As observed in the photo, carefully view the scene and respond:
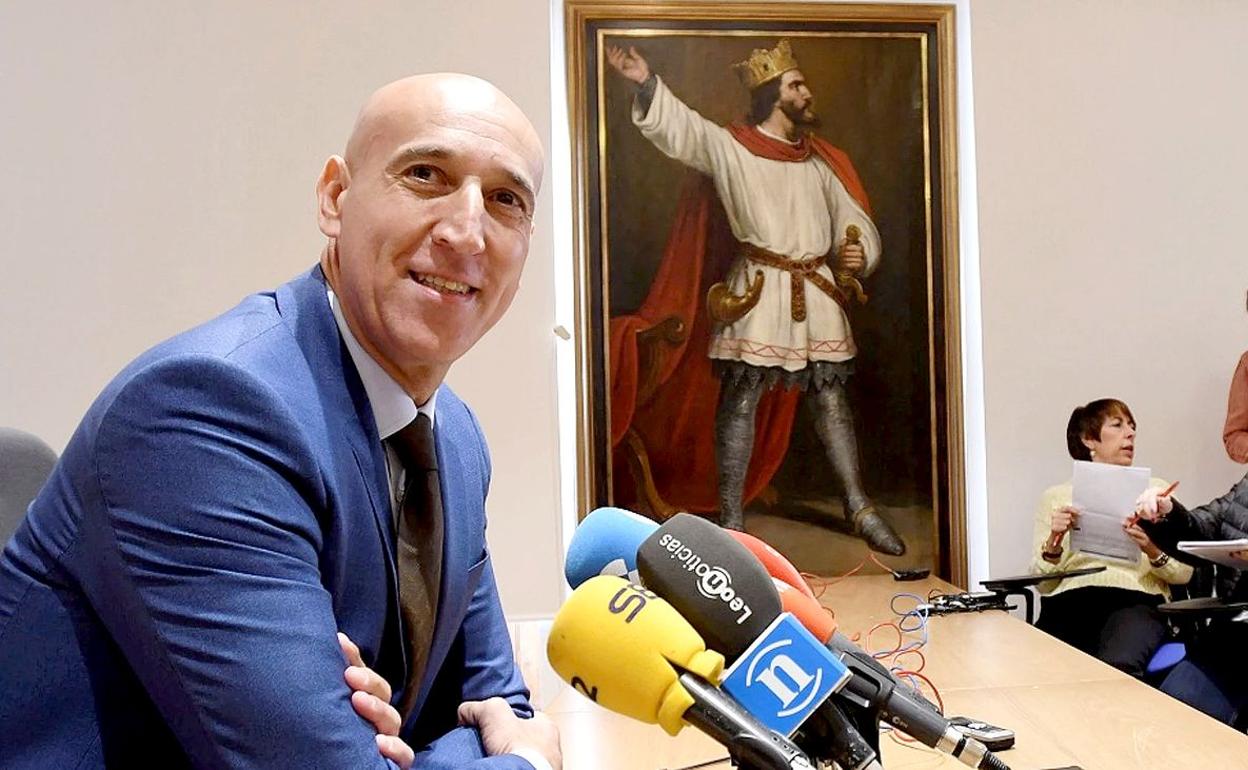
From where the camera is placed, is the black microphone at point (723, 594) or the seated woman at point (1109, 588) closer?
the black microphone at point (723, 594)

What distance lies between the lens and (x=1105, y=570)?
13.1 feet

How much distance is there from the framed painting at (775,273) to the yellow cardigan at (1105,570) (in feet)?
1.76

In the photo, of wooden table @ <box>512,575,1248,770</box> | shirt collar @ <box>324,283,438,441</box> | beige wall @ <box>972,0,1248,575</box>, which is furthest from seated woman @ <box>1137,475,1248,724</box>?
shirt collar @ <box>324,283,438,441</box>

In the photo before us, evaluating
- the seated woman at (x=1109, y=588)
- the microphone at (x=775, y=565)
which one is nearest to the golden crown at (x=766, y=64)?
the seated woman at (x=1109, y=588)

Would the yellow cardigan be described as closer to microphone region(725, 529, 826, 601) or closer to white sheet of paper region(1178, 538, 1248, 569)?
white sheet of paper region(1178, 538, 1248, 569)

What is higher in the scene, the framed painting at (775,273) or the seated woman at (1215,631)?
the framed painting at (775,273)

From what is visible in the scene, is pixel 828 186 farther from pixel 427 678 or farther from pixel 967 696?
pixel 427 678

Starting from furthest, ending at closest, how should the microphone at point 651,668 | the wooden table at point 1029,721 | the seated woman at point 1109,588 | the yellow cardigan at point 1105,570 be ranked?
the yellow cardigan at point 1105,570 → the seated woman at point 1109,588 → the wooden table at point 1029,721 → the microphone at point 651,668

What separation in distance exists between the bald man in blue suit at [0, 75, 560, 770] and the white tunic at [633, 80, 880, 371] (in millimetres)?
3425

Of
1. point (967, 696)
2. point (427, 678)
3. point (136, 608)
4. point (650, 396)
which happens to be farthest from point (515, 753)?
point (650, 396)

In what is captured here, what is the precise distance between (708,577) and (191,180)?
386 centimetres

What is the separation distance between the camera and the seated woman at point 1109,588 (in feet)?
11.9

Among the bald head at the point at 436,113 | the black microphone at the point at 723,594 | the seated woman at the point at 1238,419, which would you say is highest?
the bald head at the point at 436,113

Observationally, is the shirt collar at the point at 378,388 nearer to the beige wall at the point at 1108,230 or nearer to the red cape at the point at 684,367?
the red cape at the point at 684,367
